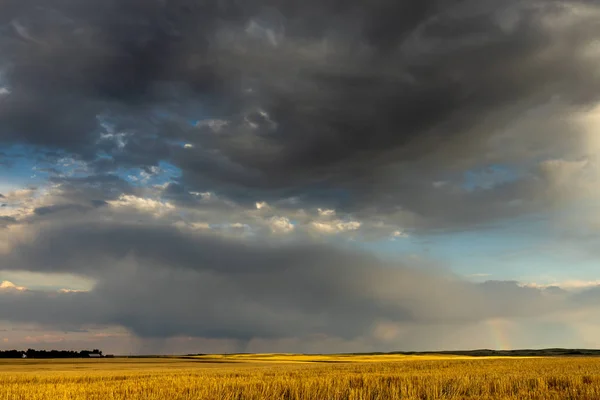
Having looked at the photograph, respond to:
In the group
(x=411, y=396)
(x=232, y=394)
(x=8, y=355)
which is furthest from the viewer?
(x=8, y=355)

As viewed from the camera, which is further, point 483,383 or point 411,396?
point 483,383

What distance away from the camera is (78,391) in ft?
78.9

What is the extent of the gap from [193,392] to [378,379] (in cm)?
1094

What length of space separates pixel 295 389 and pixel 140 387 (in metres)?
8.48

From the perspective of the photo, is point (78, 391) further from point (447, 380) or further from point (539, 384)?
point (539, 384)

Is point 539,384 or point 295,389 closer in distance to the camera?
point 295,389

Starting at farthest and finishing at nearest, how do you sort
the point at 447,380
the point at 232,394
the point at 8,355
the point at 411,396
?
1. the point at 8,355
2. the point at 447,380
3. the point at 232,394
4. the point at 411,396

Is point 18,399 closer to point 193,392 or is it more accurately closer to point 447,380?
point 193,392

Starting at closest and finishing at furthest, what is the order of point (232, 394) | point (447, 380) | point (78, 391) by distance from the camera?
point (232, 394) → point (78, 391) → point (447, 380)

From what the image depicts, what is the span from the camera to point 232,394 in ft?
69.6

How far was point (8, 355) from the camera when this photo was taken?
197 m

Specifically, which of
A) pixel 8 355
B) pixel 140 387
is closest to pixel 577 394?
pixel 140 387

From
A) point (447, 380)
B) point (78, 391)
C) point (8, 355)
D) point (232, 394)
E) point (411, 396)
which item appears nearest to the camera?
point (411, 396)

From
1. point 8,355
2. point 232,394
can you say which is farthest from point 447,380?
point 8,355
